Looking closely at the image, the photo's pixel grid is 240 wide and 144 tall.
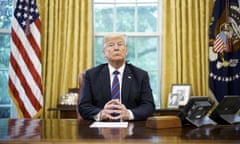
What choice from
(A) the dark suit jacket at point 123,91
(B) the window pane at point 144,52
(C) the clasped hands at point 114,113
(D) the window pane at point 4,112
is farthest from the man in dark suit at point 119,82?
(D) the window pane at point 4,112

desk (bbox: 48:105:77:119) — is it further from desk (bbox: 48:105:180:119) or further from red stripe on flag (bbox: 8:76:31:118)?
red stripe on flag (bbox: 8:76:31:118)

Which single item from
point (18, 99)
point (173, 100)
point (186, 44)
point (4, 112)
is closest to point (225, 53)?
point (186, 44)

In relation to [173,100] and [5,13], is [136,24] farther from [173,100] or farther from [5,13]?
[5,13]

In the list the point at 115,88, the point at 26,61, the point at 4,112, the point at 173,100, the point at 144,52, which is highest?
the point at 144,52

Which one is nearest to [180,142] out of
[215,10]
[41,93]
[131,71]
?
[131,71]

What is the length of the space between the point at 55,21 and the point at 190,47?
174 cm

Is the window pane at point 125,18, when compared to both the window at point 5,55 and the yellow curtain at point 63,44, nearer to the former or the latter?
the yellow curtain at point 63,44

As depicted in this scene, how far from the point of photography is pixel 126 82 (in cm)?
261

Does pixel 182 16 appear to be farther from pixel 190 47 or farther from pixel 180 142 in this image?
pixel 180 142

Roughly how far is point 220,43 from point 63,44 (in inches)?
76.6

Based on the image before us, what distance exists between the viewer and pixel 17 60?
4.01 metres

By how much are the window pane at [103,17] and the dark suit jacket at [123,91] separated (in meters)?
2.03

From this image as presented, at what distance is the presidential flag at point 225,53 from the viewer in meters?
4.10

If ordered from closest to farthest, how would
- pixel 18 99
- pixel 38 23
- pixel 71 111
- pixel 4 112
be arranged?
pixel 71 111, pixel 18 99, pixel 38 23, pixel 4 112
